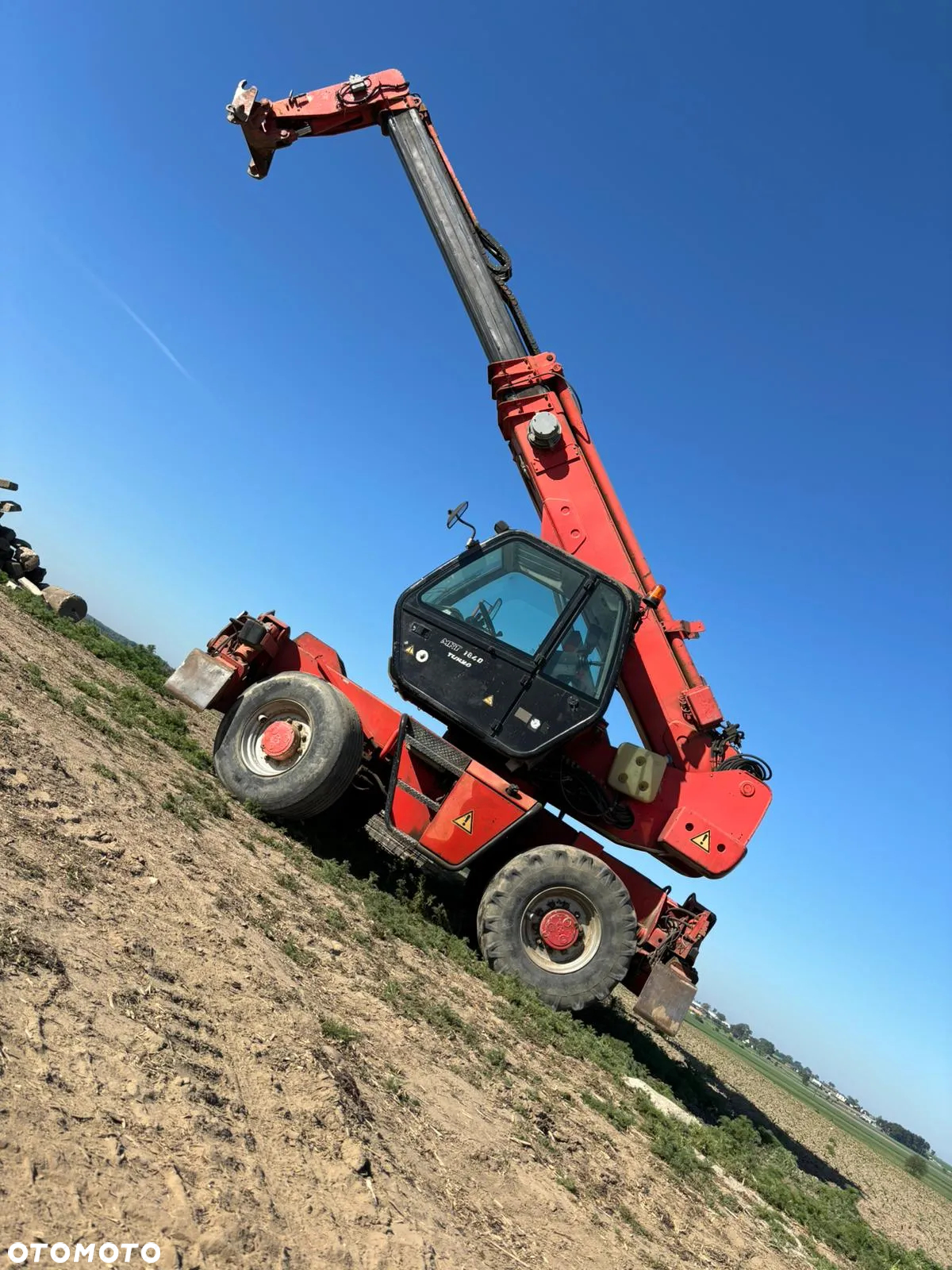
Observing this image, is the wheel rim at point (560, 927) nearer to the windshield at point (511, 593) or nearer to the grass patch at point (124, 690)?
the windshield at point (511, 593)

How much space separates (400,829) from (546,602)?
2.27 meters

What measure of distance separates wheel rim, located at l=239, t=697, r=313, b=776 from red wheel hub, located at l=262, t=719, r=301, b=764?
17 millimetres

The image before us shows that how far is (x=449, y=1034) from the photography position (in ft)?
15.8

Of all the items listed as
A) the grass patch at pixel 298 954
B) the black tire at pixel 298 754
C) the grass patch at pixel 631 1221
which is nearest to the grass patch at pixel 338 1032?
the grass patch at pixel 298 954

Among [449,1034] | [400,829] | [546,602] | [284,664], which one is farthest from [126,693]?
[449,1034]

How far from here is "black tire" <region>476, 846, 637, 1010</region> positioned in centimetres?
675

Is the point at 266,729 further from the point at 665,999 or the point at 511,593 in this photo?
the point at 665,999

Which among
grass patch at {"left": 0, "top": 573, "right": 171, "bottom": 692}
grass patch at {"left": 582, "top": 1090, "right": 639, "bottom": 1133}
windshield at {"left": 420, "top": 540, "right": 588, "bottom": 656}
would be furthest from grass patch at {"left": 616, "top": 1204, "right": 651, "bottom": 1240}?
grass patch at {"left": 0, "top": 573, "right": 171, "bottom": 692}

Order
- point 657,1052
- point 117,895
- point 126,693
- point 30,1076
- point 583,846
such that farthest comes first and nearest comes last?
point 126,693, point 657,1052, point 583,846, point 117,895, point 30,1076

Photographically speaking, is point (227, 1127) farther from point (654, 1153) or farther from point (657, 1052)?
point (657, 1052)

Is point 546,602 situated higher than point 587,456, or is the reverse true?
point 587,456

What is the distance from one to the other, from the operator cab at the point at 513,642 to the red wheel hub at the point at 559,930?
4.21ft

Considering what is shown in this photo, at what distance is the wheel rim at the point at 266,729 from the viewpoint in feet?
24.7

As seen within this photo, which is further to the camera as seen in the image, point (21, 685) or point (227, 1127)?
point (21, 685)
